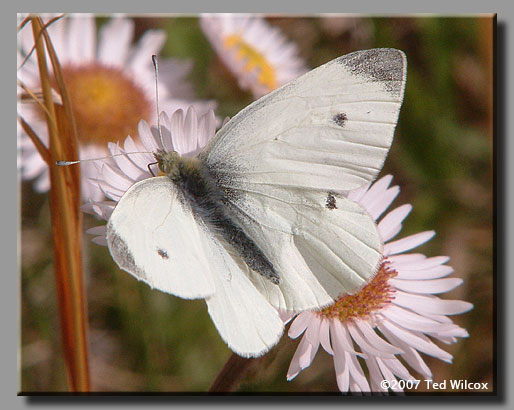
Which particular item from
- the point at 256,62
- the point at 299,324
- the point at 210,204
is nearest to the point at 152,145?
the point at 210,204

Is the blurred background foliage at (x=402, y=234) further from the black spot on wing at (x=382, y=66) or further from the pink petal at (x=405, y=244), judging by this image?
the black spot on wing at (x=382, y=66)

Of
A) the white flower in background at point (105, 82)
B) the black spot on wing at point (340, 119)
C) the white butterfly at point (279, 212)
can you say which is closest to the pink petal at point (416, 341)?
the white butterfly at point (279, 212)

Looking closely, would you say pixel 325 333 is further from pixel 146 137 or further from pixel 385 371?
pixel 146 137

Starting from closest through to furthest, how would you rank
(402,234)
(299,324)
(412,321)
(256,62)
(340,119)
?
(340,119)
(299,324)
(412,321)
(402,234)
(256,62)

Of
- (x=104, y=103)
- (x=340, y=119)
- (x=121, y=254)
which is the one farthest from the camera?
(x=104, y=103)

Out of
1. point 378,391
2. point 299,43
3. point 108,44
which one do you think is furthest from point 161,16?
point 378,391

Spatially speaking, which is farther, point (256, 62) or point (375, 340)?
point (256, 62)
